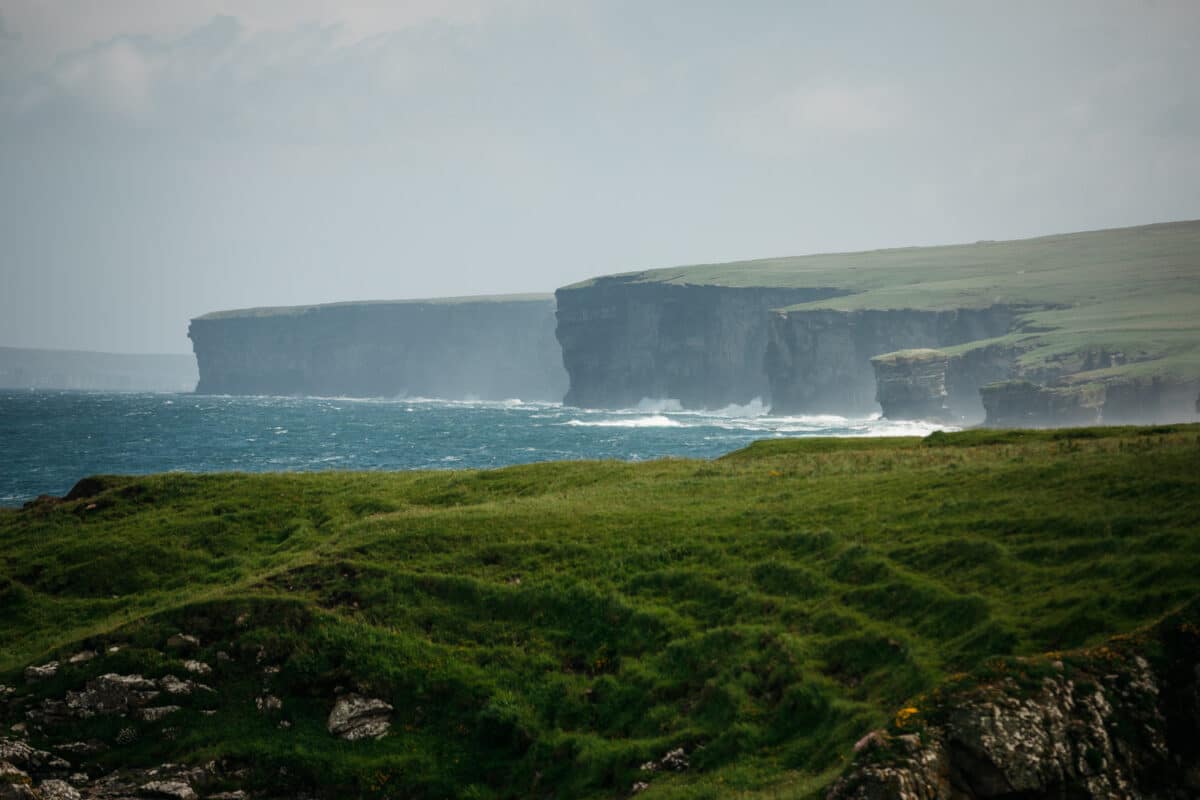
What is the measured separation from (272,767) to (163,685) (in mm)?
4511

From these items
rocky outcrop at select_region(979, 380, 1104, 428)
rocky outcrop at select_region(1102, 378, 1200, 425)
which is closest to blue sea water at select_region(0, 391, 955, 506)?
rocky outcrop at select_region(979, 380, 1104, 428)

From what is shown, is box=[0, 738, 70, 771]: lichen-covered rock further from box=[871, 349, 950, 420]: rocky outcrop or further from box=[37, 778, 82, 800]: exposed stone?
box=[871, 349, 950, 420]: rocky outcrop

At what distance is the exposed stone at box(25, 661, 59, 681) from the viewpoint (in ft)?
83.0

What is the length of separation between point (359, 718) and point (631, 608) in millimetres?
7752

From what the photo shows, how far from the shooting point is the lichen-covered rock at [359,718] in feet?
77.5

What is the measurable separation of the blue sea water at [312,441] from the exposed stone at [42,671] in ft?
180

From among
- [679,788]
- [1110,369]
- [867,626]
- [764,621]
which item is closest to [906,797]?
[679,788]

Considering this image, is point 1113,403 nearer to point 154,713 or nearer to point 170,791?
point 154,713

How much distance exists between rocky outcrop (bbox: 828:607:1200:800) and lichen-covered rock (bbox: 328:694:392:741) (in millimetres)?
12105

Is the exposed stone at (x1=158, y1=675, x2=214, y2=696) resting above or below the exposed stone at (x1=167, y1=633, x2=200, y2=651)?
below

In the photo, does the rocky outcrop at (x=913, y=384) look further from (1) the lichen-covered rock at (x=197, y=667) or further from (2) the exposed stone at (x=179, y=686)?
(2) the exposed stone at (x=179, y=686)

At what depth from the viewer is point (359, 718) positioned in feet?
79.1

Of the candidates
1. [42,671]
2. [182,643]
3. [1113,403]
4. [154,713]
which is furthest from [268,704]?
[1113,403]

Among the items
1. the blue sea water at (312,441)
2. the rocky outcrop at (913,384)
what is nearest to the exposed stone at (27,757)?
the blue sea water at (312,441)
